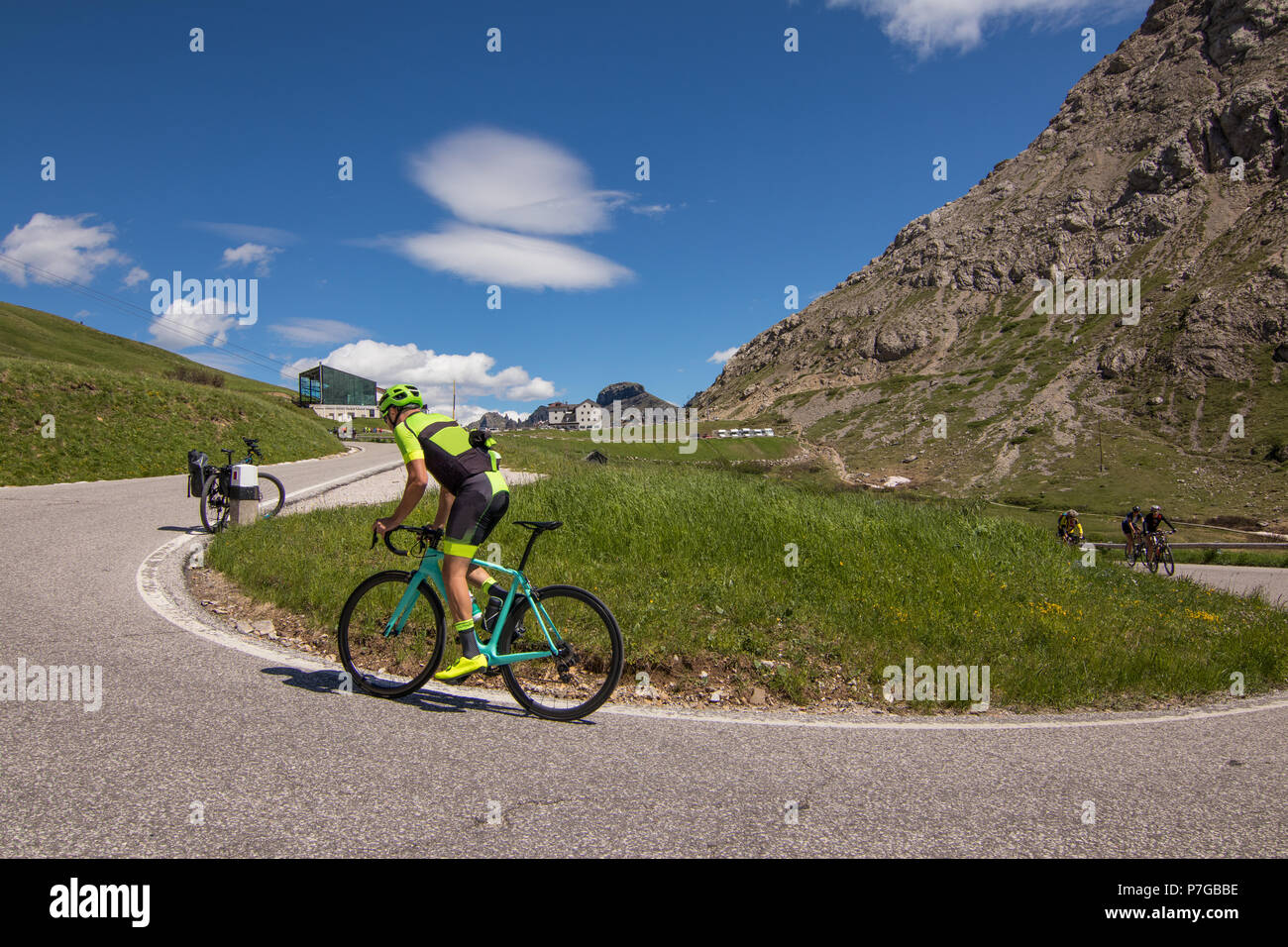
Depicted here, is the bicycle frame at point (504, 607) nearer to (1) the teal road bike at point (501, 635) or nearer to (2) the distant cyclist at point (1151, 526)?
(1) the teal road bike at point (501, 635)

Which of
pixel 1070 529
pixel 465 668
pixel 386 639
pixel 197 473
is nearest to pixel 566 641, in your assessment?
pixel 465 668

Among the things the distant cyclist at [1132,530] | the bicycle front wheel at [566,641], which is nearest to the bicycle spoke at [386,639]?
the bicycle front wheel at [566,641]

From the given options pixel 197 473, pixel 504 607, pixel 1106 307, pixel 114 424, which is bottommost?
pixel 504 607

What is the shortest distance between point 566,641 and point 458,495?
1.35 metres

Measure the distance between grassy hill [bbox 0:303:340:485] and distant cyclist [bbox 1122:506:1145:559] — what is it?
31103 millimetres

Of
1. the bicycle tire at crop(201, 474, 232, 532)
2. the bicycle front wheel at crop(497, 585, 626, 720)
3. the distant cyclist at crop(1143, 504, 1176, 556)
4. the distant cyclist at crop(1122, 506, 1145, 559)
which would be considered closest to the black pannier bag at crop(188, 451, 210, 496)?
the bicycle tire at crop(201, 474, 232, 532)

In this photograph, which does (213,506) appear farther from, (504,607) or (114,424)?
(114,424)

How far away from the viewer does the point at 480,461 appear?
5254 millimetres

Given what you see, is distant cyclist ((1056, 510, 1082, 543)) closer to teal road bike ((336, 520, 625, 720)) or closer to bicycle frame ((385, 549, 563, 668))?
teal road bike ((336, 520, 625, 720))

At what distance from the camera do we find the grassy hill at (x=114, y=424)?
64.3ft

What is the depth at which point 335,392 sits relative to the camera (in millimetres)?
108438

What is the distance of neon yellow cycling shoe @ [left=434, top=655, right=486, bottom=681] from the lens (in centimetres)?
505
